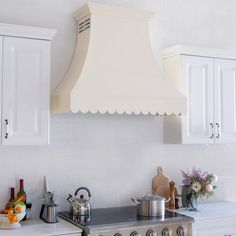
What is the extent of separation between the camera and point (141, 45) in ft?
12.1

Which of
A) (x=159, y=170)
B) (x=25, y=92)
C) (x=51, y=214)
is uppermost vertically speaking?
(x=25, y=92)

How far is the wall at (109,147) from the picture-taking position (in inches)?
143

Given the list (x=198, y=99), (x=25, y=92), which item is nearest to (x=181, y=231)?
(x=198, y=99)

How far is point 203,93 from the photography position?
400 cm

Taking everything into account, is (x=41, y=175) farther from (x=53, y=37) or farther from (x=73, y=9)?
(x=73, y=9)

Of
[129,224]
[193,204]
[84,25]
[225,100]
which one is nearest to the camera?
[129,224]

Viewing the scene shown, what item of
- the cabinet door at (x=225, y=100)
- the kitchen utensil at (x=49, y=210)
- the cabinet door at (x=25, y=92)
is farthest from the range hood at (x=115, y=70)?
the kitchen utensil at (x=49, y=210)

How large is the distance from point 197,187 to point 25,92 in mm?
1685

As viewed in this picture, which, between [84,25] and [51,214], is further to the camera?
[84,25]

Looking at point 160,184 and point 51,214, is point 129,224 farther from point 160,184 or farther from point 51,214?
point 160,184

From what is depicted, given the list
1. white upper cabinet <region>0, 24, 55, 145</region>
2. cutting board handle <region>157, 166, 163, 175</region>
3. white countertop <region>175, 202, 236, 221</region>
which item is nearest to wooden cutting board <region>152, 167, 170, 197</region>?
cutting board handle <region>157, 166, 163, 175</region>

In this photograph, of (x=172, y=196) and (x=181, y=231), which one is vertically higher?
(x=172, y=196)

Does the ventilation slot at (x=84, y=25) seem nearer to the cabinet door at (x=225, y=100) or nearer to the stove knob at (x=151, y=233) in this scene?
the cabinet door at (x=225, y=100)

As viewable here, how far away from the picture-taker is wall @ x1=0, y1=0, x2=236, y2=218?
11.9 ft
